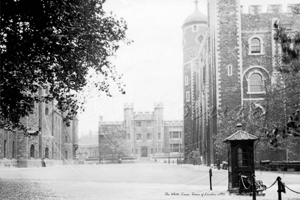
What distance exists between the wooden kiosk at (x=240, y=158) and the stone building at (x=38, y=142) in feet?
72.3

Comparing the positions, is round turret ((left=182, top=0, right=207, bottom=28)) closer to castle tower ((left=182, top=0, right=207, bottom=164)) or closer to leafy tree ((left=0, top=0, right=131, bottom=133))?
castle tower ((left=182, top=0, right=207, bottom=164))

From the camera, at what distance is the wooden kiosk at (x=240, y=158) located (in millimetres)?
13953

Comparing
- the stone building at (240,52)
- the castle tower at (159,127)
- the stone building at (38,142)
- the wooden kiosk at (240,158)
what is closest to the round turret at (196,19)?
the castle tower at (159,127)

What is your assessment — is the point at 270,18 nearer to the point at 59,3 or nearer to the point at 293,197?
the point at 293,197

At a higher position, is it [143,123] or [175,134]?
[143,123]

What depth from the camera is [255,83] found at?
3167 cm

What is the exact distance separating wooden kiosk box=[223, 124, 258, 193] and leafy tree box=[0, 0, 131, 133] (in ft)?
14.8

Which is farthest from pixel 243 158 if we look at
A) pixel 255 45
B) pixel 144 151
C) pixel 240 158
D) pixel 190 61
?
pixel 144 151

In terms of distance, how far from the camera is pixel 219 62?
31.5m

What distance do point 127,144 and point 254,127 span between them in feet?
161

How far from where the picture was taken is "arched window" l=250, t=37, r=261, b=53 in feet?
106

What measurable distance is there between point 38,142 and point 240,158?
106ft

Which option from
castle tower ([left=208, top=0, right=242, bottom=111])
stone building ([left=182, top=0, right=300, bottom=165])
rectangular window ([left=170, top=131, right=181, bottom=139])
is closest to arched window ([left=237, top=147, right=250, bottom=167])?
stone building ([left=182, top=0, right=300, bottom=165])

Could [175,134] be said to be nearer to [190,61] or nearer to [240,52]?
[190,61]
